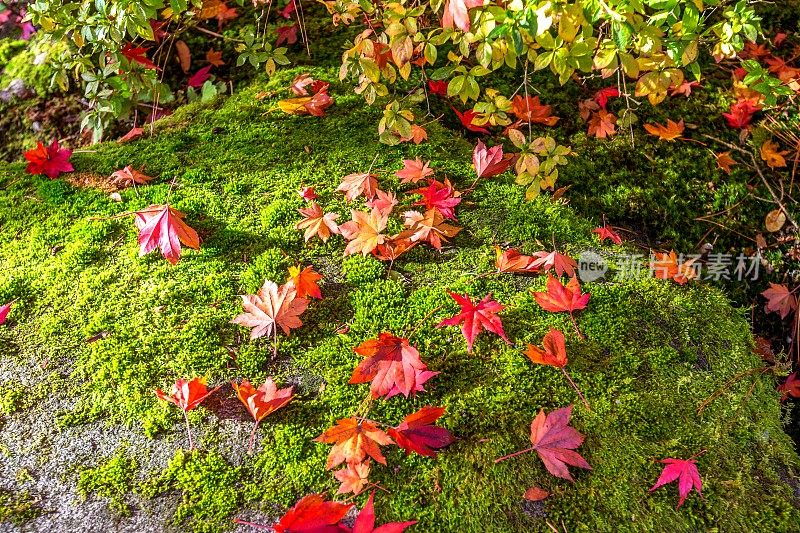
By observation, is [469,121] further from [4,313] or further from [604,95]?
→ [4,313]

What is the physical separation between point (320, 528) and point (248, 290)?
0.91 meters

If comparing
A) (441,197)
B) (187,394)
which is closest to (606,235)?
(441,197)

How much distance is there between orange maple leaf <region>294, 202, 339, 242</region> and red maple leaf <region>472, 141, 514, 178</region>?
0.65 meters

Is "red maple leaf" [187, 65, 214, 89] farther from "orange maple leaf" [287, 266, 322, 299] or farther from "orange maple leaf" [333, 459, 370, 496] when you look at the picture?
"orange maple leaf" [333, 459, 370, 496]

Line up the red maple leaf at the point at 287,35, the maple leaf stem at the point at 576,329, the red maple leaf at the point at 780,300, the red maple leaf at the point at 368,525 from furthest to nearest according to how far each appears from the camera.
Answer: the red maple leaf at the point at 287,35, the red maple leaf at the point at 780,300, the maple leaf stem at the point at 576,329, the red maple leaf at the point at 368,525

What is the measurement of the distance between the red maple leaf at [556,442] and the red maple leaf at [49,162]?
2.24 meters

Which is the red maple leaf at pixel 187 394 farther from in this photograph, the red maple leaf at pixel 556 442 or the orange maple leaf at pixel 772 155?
the orange maple leaf at pixel 772 155

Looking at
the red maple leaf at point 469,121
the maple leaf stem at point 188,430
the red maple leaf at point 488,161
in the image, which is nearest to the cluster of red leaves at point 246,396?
the maple leaf stem at point 188,430

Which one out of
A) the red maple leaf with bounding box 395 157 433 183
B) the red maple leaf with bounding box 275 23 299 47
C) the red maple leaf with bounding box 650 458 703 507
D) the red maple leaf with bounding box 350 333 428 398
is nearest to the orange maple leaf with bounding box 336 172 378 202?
the red maple leaf with bounding box 395 157 433 183

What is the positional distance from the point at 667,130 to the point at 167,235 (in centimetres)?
234

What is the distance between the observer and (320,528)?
1.47 meters

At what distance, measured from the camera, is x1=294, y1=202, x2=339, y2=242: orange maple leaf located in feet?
7.41

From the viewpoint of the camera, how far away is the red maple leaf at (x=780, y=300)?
2.62 m

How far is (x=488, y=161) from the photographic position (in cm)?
250
